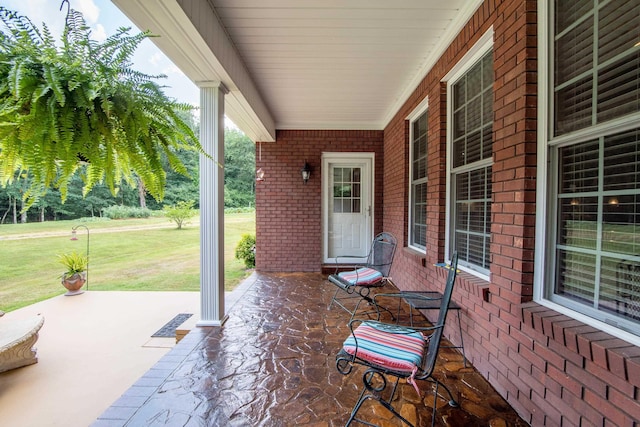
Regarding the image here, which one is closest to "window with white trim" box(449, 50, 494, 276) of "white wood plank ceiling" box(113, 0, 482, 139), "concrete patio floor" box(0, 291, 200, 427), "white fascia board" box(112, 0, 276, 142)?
"white wood plank ceiling" box(113, 0, 482, 139)

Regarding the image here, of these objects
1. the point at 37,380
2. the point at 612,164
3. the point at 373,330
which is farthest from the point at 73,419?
the point at 612,164

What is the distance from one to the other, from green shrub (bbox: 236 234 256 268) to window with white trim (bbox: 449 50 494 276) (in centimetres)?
446

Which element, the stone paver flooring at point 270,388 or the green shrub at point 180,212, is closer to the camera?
the stone paver flooring at point 270,388

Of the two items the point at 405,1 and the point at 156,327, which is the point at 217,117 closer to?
the point at 405,1

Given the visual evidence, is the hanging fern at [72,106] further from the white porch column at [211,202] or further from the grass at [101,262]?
the grass at [101,262]

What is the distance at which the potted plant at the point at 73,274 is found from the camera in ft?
16.3

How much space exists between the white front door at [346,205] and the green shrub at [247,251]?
70.3 inches

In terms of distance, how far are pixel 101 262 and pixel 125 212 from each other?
8.79 feet

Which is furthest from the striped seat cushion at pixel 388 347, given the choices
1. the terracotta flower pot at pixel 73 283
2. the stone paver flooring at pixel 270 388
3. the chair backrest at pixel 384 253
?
the terracotta flower pot at pixel 73 283

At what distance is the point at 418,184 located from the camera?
362 cm

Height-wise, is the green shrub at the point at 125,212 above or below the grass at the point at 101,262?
above

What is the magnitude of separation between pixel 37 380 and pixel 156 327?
120cm

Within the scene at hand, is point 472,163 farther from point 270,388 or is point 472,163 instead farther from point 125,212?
point 125,212

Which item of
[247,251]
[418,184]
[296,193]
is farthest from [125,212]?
[418,184]
